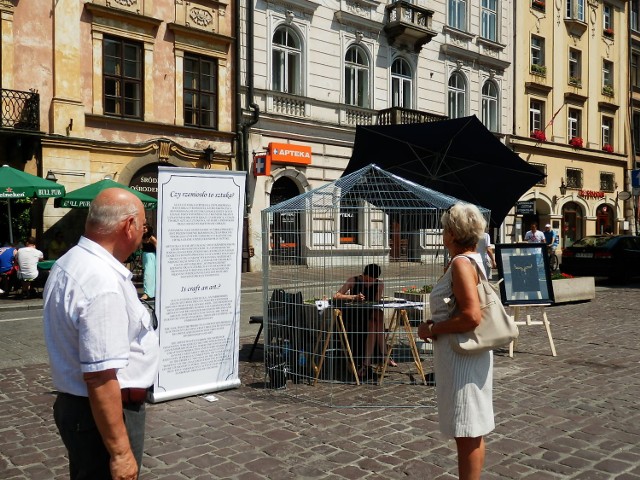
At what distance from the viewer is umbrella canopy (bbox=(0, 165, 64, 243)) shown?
44.4 ft

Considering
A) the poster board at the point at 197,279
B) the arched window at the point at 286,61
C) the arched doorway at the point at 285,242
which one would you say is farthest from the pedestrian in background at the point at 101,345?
the arched window at the point at 286,61

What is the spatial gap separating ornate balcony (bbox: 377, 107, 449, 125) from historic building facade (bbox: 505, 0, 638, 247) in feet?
21.6

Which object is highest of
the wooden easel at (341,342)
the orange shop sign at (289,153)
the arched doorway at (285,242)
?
the orange shop sign at (289,153)

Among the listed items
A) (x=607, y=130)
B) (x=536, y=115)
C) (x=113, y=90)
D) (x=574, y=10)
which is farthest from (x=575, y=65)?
(x=113, y=90)

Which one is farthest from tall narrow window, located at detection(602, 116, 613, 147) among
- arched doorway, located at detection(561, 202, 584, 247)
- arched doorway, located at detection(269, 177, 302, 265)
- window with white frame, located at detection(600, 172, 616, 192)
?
arched doorway, located at detection(269, 177, 302, 265)

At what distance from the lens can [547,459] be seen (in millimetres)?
4312

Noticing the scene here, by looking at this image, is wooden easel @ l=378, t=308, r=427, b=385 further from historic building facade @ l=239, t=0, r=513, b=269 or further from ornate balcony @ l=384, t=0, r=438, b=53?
ornate balcony @ l=384, t=0, r=438, b=53

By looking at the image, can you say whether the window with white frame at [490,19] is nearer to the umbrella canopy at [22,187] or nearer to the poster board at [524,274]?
the umbrella canopy at [22,187]

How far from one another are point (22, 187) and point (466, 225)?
12652 millimetres

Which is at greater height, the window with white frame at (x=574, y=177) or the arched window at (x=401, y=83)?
the arched window at (x=401, y=83)

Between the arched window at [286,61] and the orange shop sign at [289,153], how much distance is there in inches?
76.9

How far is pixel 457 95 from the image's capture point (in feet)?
89.8

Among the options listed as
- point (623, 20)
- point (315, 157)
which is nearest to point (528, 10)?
point (623, 20)

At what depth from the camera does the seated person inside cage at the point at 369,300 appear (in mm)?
6312
